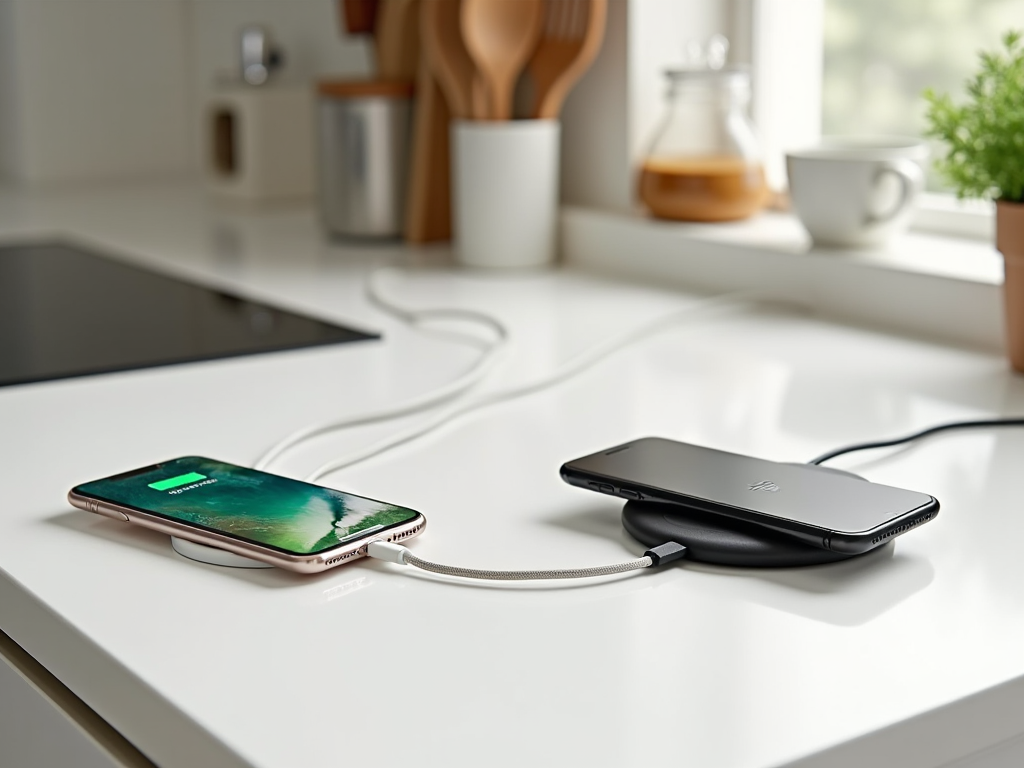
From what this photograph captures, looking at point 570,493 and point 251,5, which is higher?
point 251,5

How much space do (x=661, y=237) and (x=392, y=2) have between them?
0.54 meters

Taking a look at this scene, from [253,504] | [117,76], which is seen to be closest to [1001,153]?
[253,504]

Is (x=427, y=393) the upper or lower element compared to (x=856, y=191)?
lower

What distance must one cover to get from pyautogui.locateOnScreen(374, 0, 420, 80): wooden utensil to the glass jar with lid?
44 centimetres

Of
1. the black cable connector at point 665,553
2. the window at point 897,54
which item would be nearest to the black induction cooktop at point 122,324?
the black cable connector at point 665,553

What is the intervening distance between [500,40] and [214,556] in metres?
0.96

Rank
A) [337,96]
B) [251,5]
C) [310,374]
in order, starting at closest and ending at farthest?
[310,374] → [337,96] → [251,5]

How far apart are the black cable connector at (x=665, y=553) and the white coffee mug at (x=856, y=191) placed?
26.5 inches

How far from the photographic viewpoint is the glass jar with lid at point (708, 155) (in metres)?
1.40

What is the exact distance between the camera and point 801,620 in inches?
22.1

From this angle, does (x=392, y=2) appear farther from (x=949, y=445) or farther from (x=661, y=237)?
(x=949, y=445)

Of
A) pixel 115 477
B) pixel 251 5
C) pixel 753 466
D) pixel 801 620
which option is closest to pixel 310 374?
pixel 115 477

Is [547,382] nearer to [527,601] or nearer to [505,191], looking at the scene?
[527,601]

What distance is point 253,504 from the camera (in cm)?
65
